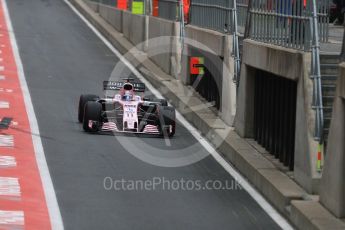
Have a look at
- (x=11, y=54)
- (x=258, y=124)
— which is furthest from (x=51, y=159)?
(x=11, y=54)

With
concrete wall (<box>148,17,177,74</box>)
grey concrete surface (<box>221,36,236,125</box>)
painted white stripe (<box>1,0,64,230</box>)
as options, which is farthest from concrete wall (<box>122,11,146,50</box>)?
grey concrete surface (<box>221,36,236,125</box>)

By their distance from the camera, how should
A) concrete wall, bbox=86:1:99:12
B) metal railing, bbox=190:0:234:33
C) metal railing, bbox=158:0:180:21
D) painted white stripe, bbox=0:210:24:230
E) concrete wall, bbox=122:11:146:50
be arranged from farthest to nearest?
concrete wall, bbox=86:1:99:12 → concrete wall, bbox=122:11:146:50 → metal railing, bbox=158:0:180:21 → metal railing, bbox=190:0:234:33 → painted white stripe, bbox=0:210:24:230

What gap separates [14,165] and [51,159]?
0.91 m

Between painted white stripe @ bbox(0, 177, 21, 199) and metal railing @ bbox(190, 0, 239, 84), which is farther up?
metal railing @ bbox(190, 0, 239, 84)

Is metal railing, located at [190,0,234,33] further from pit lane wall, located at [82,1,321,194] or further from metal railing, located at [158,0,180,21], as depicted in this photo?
metal railing, located at [158,0,180,21]

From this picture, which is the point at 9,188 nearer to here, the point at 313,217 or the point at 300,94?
the point at 300,94

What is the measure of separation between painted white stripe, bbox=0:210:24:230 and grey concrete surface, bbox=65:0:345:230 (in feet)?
11.4

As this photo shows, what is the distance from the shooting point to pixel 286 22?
1714 cm

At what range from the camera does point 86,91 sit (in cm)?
2708

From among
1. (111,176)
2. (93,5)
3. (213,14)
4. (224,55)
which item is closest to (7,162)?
(111,176)

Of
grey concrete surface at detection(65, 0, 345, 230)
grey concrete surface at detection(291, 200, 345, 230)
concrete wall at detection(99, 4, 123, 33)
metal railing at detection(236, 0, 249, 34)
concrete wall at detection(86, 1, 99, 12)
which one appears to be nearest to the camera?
grey concrete surface at detection(291, 200, 345, 230)

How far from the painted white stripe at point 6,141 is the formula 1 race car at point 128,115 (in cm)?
152

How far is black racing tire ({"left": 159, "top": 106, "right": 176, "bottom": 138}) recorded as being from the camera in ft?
65.4

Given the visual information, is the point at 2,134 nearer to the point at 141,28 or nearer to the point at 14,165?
the point at 14,165
